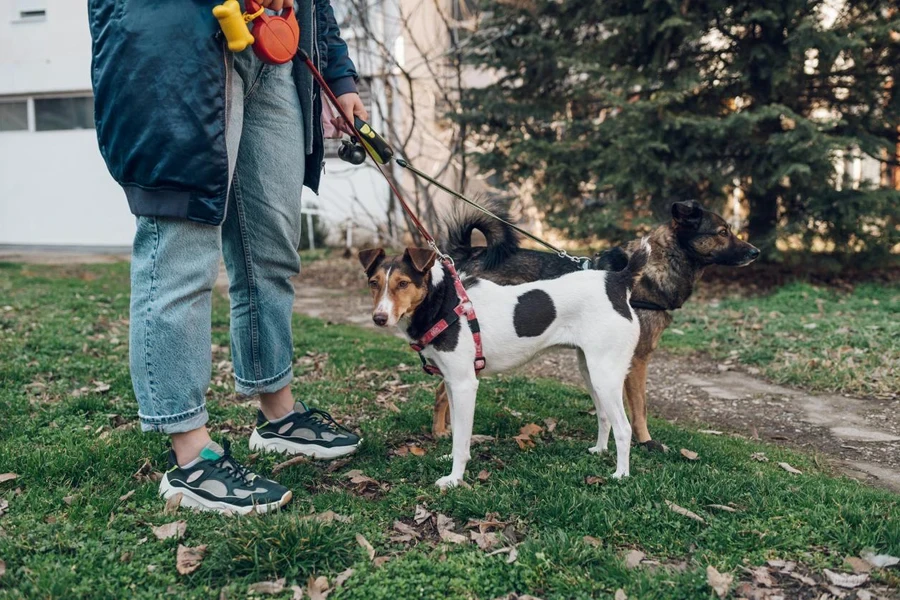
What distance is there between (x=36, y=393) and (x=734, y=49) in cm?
743

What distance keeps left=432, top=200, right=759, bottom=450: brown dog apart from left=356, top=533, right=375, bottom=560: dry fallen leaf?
1398 millimetres

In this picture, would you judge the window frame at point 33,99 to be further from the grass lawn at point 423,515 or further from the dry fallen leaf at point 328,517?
the dry fallen leaf at point 328,517

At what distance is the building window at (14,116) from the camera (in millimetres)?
16125

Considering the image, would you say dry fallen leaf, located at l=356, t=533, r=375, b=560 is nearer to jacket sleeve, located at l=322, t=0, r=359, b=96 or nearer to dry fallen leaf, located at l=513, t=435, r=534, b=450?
dry fallen leaf, located at l=513, t=435, r=534, b=450

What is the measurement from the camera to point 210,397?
4457 millimetres

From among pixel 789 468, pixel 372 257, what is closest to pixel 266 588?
pixel 372 257

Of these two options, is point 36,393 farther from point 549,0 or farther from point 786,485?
point 549,0

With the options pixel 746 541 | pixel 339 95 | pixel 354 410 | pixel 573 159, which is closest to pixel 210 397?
pixel 354 410

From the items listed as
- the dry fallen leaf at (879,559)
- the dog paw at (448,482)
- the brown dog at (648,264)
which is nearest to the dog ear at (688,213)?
the brown dog at (648,264)

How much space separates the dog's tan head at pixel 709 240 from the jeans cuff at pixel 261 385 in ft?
7.66

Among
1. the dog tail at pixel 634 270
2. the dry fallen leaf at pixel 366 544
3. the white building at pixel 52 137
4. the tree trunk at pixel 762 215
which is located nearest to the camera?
the dry fallen leaf at pixel 366 544

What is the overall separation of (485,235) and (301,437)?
5.68 ft

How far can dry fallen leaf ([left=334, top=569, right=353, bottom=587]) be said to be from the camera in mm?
2277

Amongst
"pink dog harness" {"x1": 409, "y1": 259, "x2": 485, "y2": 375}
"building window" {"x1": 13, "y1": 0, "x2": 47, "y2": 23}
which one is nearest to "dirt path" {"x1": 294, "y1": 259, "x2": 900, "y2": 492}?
"pink dog harness" {"x1": 409, "y1": 259, "x2": 485, "y2": 375}
